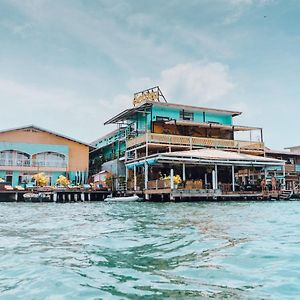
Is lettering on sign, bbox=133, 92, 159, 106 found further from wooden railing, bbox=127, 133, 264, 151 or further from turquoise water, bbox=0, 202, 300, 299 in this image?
turquoise water, bbox=0, 202, 300, 299

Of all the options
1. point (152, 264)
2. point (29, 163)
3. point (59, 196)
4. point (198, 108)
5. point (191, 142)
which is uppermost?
point (198, 108)

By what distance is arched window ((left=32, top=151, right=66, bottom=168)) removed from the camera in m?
31.5

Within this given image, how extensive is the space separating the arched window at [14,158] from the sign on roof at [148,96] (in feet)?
31.9

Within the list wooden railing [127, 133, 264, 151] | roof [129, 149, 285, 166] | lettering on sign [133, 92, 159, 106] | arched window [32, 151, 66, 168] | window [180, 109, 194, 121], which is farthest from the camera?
arched window [32, 151, 66, 168]

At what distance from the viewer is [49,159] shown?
3195cm

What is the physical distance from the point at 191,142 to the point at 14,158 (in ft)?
46.6

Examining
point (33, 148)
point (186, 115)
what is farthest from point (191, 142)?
point (33, 148)

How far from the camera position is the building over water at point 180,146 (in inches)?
906

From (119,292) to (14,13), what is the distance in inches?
347

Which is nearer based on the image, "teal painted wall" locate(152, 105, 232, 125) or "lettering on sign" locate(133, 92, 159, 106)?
"teal painted wall" locate(152, 105, 232, 125)

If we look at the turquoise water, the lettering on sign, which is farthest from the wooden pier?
the turquoise water

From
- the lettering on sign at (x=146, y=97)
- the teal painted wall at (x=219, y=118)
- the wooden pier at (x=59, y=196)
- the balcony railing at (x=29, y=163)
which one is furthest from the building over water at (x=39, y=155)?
the teal painted wall at (x=219, y=118)

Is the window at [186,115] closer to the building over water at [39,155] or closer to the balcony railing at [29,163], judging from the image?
the building over water at [39,155]

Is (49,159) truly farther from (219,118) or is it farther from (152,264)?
(152,264)
